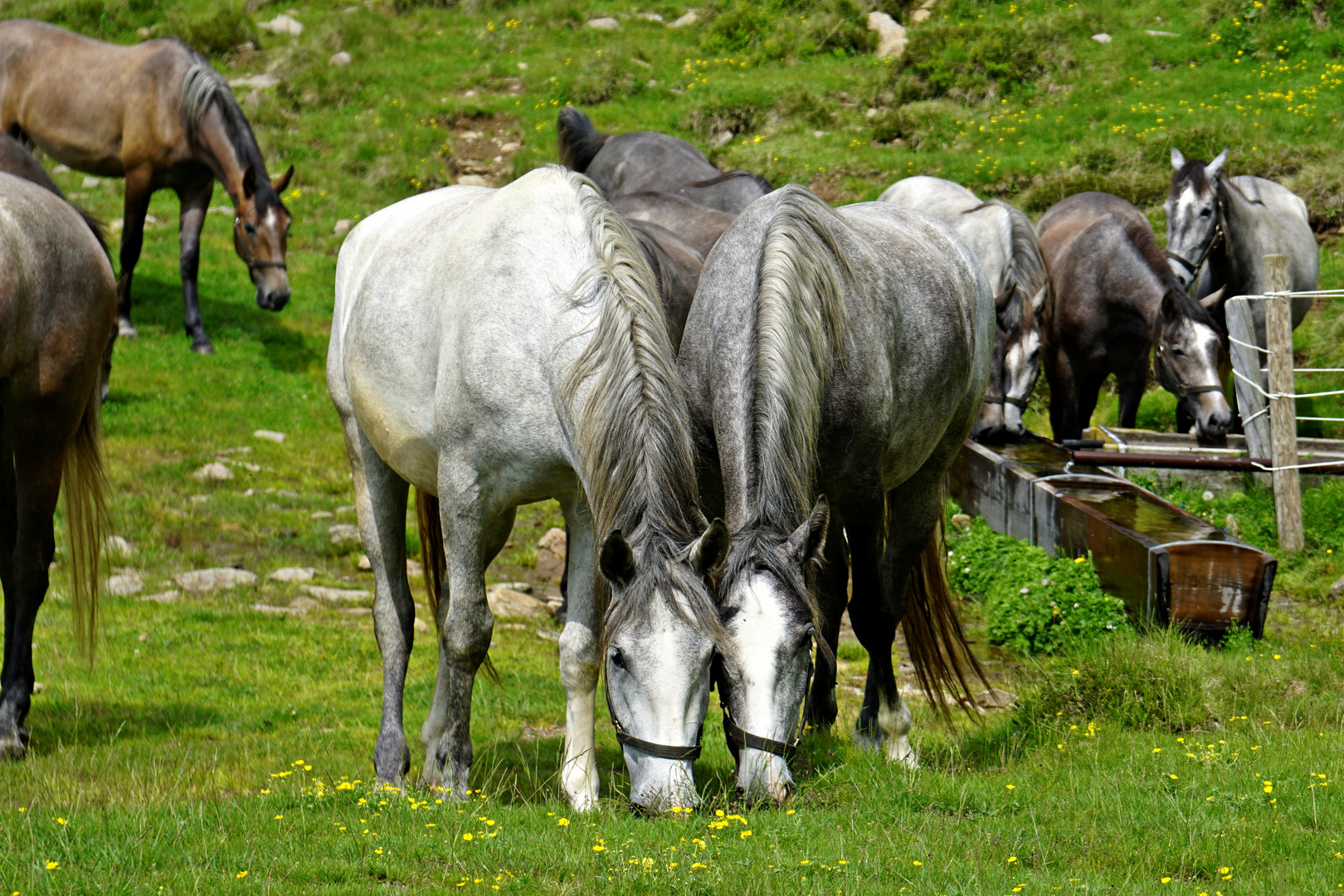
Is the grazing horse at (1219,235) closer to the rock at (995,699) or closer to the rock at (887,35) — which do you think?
the rock at (995,699)

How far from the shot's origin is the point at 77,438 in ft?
18.3

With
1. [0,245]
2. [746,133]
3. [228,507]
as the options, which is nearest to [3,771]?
[0,245]

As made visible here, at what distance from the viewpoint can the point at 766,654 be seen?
3.54m

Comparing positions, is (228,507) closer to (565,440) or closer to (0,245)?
(0,245)

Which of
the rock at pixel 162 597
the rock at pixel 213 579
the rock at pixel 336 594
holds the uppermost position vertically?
the rock at pixel 162 597

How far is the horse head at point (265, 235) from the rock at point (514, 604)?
5.25 m

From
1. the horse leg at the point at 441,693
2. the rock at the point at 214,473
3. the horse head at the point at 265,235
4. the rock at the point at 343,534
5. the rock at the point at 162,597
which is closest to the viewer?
the horse leg at the point at 441,693

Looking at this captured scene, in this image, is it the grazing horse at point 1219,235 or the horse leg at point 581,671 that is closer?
the horse leg at point 581,671

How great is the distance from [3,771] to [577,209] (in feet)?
9.97

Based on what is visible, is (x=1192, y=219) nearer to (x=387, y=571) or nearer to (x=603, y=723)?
(x=603, y=723)

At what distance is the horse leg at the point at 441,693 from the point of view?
441 centimetres

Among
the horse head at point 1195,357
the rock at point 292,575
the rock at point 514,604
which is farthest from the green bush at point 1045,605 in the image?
the rock at point 292,575

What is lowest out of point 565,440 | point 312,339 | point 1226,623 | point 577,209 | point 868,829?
point 312,339

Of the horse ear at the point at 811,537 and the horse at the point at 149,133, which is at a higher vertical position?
the horse ear at the point at 811,537
